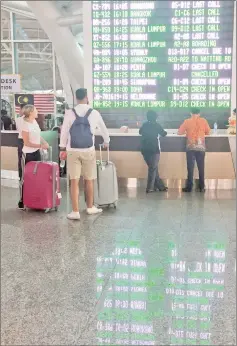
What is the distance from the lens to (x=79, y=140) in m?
5.17

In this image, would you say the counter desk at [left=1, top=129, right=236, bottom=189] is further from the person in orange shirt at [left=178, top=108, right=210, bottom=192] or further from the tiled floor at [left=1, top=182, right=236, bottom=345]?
the tiled floor at [left=1, top=182, right=236, bottom=345]

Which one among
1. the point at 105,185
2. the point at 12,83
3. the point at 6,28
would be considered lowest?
the point at 105,185

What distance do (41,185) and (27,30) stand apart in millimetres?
15437

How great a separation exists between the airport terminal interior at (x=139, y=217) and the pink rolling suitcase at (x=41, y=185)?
0.17ft

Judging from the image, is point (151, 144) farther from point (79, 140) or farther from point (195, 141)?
point (79, 140)

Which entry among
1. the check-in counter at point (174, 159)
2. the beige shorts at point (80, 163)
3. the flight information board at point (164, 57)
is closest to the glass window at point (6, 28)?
the flight information board at point (164, 57)

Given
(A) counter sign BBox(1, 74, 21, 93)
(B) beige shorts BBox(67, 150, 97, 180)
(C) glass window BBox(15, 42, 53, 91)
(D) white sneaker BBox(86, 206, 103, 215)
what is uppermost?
(C) glass window BBox(15, 42, 53, 91)

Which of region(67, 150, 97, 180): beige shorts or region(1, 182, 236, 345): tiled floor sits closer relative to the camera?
region(1, 182, 236, 345): tiled floor

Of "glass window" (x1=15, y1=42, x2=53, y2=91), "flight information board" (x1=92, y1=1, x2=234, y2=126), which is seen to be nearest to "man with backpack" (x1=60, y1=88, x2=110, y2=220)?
"flight information board" (x1=92, y1=1, x2=234, y2=126)

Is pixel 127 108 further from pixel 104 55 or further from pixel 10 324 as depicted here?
pixel 10 324

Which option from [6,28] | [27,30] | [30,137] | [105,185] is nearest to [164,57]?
[105,185]

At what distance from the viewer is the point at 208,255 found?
3961 millimetres

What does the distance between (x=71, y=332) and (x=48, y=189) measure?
324 centimetres

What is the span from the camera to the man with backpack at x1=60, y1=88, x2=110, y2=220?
514 cm
